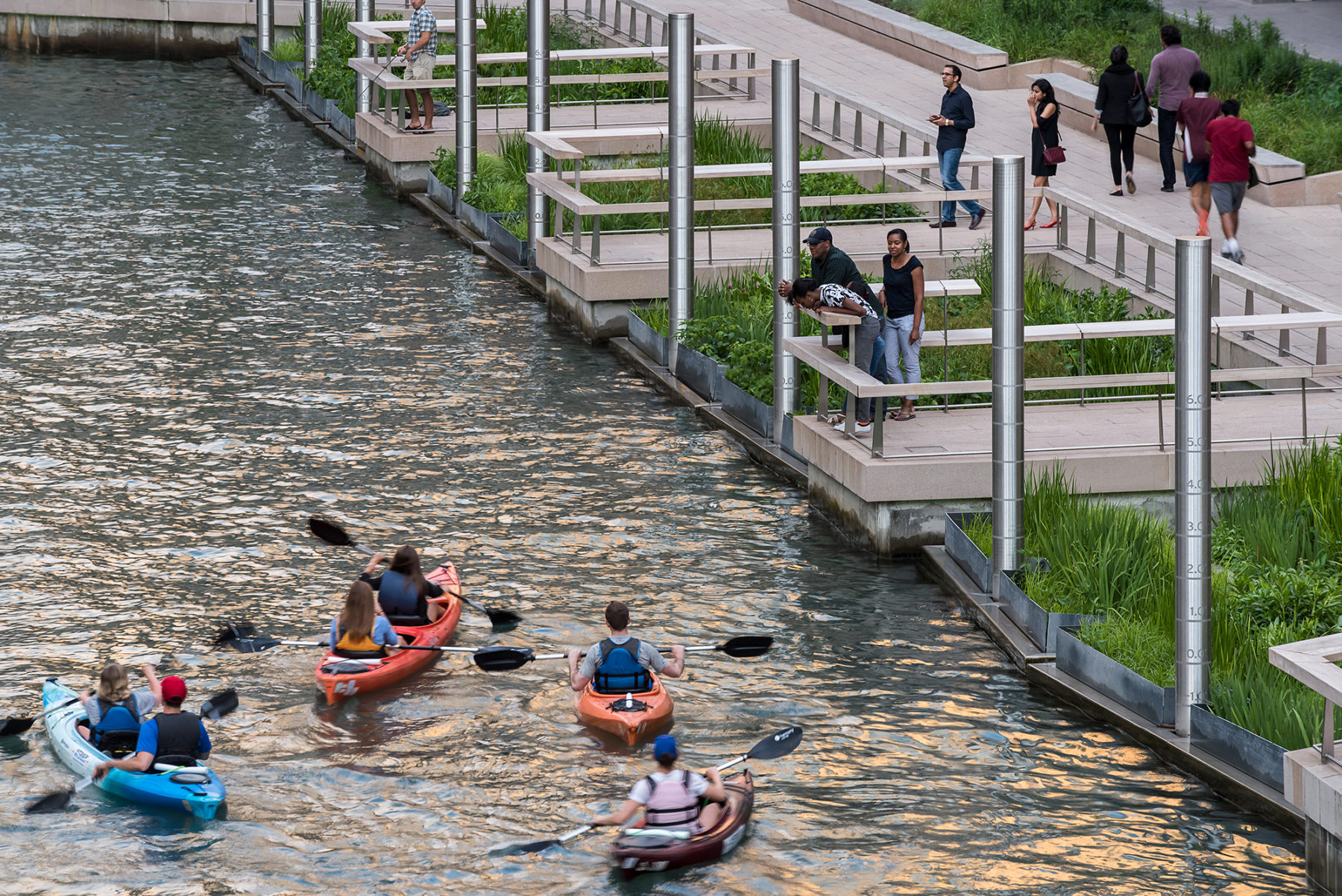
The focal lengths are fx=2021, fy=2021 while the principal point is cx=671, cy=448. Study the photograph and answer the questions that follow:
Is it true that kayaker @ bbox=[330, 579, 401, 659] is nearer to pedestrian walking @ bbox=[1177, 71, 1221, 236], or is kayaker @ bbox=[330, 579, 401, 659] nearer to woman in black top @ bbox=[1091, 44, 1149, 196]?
pedestrian walking @ bbox=[1177, 71, 1221, 236]

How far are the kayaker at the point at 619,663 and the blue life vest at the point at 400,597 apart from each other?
76.6 inches

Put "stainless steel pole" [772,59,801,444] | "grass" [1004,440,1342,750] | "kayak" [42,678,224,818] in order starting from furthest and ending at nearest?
"stainless steel pole" [772,59,801,444] < "grass" [1004,440,1342,750] < "kayak" [42,678,224,818]

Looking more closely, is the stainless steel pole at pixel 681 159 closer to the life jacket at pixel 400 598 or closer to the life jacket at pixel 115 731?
the life jacket at pixel 400 598

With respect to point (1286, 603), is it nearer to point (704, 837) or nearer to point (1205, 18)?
point (704, 837)

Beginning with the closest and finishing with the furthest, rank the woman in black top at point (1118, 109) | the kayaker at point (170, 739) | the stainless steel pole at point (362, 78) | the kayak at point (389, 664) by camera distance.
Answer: the kayaker at point (170, 739), the kayak at point (389, 664), the woman in black top at point (1118, 109), the stainless steel pole at point (362, 78)

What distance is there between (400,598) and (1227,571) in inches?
266

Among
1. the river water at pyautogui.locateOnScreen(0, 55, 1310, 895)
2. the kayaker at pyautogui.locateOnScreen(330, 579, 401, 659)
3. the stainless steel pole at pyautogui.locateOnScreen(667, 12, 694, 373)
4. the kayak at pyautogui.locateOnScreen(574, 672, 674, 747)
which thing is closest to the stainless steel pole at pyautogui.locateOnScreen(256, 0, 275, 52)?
the river water at pyautogui.locateOnScreen(0, 55, 1310, 895)

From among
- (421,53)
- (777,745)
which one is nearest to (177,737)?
(777,745)

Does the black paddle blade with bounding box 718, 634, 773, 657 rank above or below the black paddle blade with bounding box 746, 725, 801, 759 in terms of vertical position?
above

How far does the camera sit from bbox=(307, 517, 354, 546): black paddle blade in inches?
746

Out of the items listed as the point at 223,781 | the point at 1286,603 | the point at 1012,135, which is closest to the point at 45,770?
the point at 223,781

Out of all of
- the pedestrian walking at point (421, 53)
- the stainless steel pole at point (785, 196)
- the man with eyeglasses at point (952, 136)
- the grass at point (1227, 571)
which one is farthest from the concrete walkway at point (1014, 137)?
the pedestrian walking at point (421, 53)

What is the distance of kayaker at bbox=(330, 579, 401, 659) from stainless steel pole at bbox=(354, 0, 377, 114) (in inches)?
813

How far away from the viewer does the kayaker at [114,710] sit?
1438 centimetres
